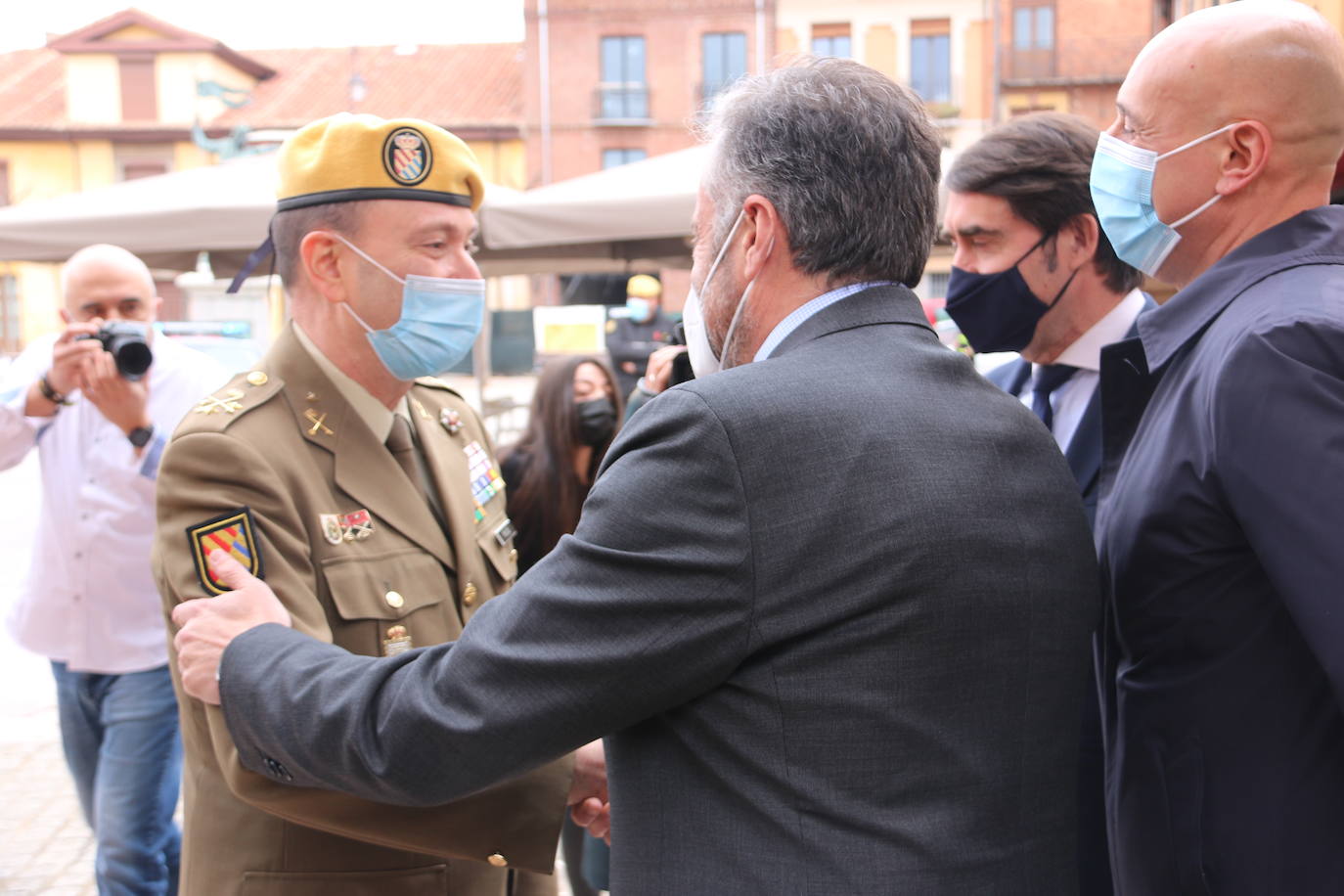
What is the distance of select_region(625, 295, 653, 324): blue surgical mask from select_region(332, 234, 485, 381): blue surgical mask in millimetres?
8033

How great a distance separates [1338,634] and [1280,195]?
2.20 feet

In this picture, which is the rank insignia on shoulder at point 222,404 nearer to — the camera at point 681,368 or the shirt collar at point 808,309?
the shirt collar at point 808,309

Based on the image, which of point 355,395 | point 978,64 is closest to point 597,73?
point 978,64

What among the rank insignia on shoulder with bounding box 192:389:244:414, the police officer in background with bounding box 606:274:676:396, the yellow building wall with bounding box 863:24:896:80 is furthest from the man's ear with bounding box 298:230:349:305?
the yellow building wall with bounding box 863:24:896:80

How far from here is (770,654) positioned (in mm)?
1280

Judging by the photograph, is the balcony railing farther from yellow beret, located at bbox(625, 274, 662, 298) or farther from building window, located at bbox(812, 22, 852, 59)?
yellow beret, located at bbox(625, 274, 662, 298)

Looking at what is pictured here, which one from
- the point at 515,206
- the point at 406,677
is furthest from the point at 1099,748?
the point at 515,206

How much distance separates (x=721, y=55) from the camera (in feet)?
107

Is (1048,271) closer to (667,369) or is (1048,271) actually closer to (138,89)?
(667,369)

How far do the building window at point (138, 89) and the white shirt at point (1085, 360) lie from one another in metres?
38.5

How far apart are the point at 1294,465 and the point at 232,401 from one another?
1530 mm

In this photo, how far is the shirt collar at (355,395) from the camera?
2088mm

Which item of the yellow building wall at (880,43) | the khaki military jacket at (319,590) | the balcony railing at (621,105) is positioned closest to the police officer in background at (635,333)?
the khaki military jacket at (319,590)

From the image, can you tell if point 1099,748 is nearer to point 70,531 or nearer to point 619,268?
point 70,531
